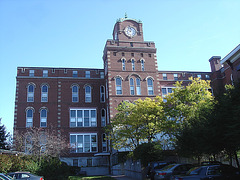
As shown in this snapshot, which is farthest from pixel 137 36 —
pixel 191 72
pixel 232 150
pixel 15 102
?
pixel 232 150

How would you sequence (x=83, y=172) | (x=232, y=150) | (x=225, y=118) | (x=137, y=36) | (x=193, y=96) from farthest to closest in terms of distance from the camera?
(x=137, y=36)
(x=83, y=172)
(x=193, y=96)
(x=232, y=150)
(x=225, y=118)

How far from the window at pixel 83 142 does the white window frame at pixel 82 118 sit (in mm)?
1755

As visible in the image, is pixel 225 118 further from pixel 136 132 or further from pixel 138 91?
pixel 138 91

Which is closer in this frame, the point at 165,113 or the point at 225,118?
the point at 225,118

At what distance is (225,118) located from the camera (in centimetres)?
1673

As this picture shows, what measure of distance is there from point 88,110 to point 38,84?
29.9 ft

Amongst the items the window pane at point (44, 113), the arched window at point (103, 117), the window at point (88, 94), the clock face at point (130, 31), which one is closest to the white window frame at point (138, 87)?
the arched window at point (103, 117)

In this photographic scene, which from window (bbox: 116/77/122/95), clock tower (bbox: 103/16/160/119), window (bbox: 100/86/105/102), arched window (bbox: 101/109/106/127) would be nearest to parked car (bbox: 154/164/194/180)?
clock tower (bbox: 103/16/160/119)

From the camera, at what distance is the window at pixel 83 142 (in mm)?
41188

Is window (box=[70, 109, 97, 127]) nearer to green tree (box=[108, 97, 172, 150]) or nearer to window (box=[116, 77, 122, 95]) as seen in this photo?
window (box=[116, 77, 122, 95])

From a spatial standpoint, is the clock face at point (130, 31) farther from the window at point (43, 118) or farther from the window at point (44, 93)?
the window at point (43, 118)

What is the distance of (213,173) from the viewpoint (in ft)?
49.3

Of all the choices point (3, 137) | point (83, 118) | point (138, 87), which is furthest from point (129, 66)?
point (3, 137)

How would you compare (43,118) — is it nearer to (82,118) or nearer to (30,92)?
(30,92)
